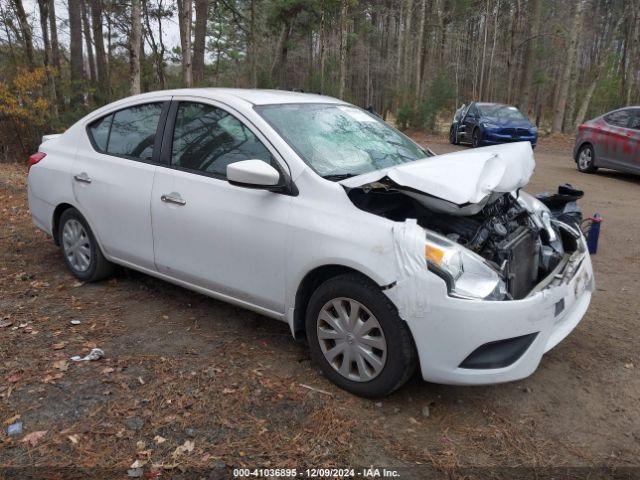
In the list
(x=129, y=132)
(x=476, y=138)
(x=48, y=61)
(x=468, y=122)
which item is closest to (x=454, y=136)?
(x=468, y=122)

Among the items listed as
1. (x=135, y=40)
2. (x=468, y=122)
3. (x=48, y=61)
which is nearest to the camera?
(x=135, y=40)

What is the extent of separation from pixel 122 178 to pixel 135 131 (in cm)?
41

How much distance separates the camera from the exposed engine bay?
3.21 metres

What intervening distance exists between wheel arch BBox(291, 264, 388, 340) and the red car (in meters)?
9.73

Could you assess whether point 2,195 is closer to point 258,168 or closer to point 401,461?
point 258,168

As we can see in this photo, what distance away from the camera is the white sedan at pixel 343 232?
288 centimetres

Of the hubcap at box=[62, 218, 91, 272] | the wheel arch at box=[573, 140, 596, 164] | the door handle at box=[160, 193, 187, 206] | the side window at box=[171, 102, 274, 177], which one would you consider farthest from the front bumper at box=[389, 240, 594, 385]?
the wheel arch at box=[573, 140, 596, 164]

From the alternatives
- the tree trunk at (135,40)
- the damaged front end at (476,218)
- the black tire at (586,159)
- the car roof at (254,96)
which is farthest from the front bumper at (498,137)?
the damaged front end at (476,218)

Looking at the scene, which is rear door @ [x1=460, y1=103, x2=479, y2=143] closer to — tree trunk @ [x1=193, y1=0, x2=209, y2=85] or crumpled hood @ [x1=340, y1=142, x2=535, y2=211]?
tree trunk @ [x1=193, y1=0, x2=209, y2=85]

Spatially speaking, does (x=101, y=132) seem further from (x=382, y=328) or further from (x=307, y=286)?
(x=382, y=328)

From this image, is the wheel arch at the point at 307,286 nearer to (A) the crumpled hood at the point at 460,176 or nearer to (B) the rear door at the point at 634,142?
(A) the crumpled hood at the point at 460,176

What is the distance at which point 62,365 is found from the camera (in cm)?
356

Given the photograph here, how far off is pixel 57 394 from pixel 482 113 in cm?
1638

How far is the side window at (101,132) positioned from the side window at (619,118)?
10.2 meters
